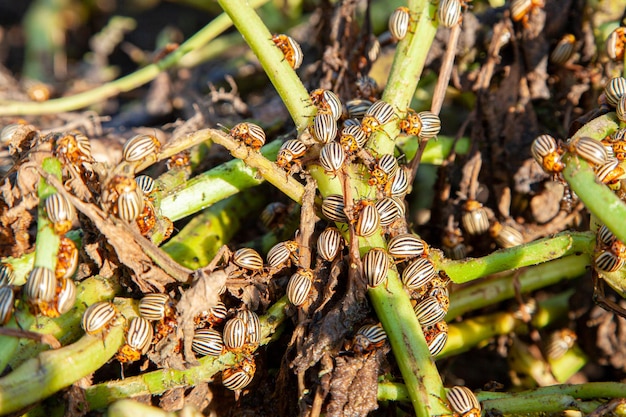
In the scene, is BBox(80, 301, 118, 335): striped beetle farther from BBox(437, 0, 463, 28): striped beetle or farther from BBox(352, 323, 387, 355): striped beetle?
BBox(437, 0, 463, 28): striped beetle

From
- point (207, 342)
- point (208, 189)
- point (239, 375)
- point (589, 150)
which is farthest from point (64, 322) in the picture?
point (589, 150)

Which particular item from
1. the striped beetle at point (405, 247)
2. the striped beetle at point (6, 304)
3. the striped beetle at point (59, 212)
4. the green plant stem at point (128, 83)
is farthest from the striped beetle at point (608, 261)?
the green plant stem at point (128, 83)

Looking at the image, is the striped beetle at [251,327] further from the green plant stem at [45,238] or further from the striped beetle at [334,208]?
the green plant stem at [45,238]

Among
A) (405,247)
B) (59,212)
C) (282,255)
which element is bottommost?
(405,247)

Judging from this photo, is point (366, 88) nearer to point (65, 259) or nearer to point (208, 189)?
point (208, 189)

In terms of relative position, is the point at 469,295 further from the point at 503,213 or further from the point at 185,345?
the point at 185,345

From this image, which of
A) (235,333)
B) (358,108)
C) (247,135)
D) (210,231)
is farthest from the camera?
(210,231)

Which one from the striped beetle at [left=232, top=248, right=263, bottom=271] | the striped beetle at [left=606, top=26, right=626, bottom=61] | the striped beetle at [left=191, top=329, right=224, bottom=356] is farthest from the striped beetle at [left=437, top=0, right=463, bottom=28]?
the striped beetle at [left=191, top=329, right=224, bottom=356]
